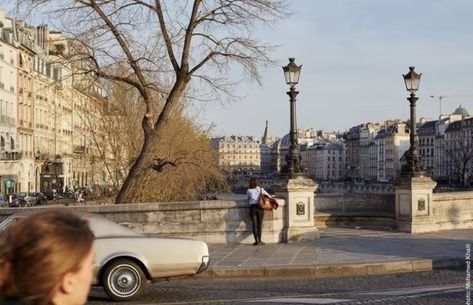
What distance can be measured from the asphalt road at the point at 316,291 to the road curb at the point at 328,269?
27cm

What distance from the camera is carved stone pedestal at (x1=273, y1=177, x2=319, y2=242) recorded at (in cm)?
1995

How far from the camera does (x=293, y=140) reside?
21672 mm

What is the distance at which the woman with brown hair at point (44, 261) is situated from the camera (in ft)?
7.51

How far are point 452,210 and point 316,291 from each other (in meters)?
13.1

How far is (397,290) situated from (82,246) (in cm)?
1071

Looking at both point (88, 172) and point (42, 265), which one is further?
point (88, 172)

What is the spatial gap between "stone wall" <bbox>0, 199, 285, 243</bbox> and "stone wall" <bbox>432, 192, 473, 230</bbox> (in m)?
6.29

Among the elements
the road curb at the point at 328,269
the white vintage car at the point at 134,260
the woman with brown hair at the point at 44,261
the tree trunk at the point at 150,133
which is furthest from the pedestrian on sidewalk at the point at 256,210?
the woman with brown hair at the point at 44,261

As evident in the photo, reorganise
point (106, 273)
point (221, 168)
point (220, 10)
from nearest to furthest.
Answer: point (106, 273), point (220, 10), point (221, 168)

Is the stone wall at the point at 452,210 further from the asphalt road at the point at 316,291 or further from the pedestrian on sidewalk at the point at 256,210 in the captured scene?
the asphalt road at the point at 316,291

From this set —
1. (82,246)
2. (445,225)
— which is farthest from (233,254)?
(82,246)

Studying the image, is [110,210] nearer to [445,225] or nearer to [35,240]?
[445,225]

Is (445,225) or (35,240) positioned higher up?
(35,240)

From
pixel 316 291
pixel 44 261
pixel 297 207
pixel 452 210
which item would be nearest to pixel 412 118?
pixel 452 210
